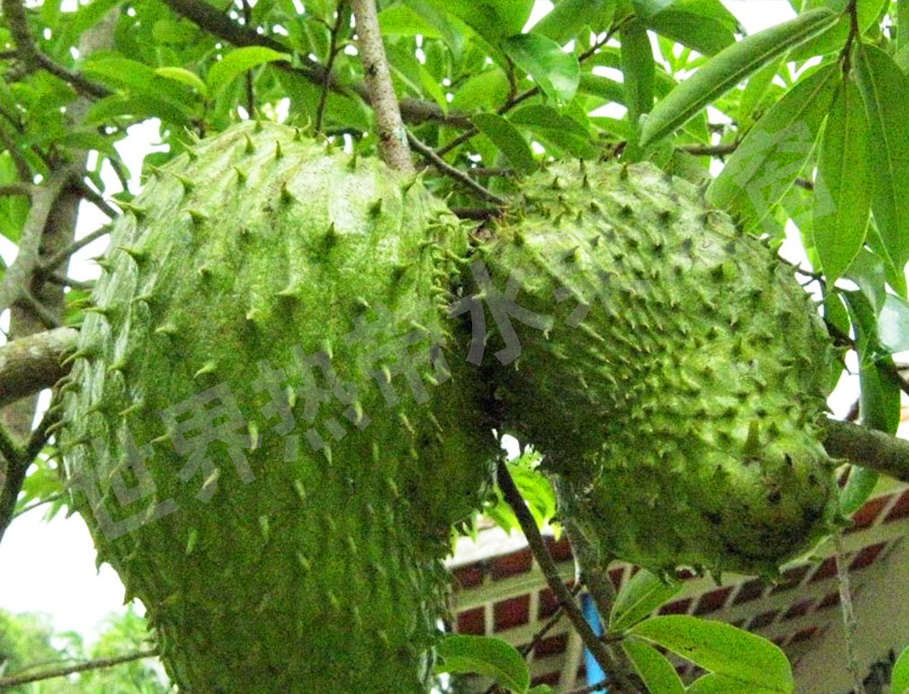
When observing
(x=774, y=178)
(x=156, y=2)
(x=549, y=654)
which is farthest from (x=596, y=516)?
(x=549, y=654)

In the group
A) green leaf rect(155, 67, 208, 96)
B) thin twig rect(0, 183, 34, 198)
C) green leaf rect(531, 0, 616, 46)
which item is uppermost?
thin twig rect(0, 183, 34, 198)

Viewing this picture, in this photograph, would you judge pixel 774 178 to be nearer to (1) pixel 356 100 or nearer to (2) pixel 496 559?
(1) pixel 356 100

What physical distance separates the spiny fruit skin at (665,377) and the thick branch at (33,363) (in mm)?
690

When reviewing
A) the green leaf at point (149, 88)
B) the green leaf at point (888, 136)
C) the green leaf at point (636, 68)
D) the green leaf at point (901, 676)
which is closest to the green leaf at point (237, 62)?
the green leaf at point (149, 88)

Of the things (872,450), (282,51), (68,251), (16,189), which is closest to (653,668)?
(872,450)

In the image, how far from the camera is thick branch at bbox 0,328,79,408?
1642 mm

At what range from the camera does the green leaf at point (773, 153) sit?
5.32ft

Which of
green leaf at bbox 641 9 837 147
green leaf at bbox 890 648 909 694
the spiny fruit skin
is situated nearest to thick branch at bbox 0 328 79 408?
the spiny fruit skin

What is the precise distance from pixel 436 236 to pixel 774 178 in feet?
2.15

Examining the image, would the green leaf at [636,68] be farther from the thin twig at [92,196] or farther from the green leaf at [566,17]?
the thin twig at [92,196]

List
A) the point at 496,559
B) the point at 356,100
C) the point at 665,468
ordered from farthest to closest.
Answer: the point at 496,559, the point at 356,100, the point at 665,468

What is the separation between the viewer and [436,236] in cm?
157

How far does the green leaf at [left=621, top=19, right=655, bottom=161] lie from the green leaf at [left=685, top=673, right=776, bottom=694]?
0.97m

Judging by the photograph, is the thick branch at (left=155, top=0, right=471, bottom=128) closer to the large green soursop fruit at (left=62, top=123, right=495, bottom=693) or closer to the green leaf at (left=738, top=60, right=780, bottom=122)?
the green leaf at (left=738, top=60, right=780, bottom=122)
